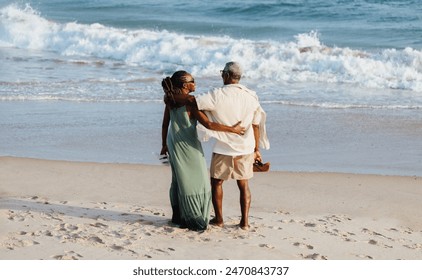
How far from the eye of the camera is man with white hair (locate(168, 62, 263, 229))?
5883mm

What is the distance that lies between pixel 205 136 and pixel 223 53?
14154mm

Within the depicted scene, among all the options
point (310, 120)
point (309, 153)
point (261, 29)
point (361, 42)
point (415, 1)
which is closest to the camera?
point (309, 153)

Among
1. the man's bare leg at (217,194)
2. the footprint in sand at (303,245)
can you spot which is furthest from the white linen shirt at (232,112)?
the footprint in sand at (303,245)

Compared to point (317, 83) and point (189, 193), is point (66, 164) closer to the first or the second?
point (189, 193)

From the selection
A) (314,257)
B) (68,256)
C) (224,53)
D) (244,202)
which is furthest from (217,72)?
(68,256)

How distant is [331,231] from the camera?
21.1 ft

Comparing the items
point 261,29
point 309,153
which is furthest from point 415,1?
point 309,153

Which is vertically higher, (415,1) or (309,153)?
(415,1)

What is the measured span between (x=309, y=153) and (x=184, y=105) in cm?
403

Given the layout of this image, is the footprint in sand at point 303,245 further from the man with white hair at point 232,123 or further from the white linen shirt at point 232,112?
the white linen shirt at point 232,112

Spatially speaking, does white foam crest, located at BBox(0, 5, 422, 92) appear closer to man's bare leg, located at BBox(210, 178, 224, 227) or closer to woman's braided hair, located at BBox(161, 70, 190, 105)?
man's bare leg, located at BBox(210, 178, 224, 227)

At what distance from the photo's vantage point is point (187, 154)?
6.00 metres

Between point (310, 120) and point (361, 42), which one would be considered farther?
point (361, 42)

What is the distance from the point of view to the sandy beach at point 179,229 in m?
5.65
